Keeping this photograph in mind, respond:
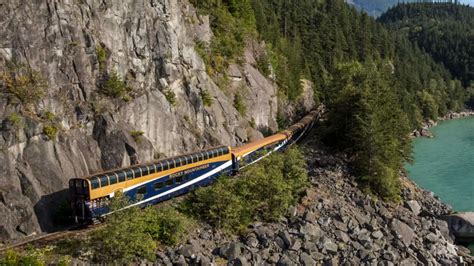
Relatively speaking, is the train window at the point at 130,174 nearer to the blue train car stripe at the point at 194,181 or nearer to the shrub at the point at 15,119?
the blue train car stripe at the point at 194,181

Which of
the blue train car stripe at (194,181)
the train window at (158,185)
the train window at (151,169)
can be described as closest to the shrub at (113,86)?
the train window at (151,169)

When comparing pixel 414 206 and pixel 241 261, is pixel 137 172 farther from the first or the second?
pixel 414 206

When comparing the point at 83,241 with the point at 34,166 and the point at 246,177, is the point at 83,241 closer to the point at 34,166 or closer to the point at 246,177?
the point at 34,166

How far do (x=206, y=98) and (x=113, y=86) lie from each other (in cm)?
1332

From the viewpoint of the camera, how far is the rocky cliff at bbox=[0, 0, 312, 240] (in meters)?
27.1

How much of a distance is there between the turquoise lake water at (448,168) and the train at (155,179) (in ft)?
73.2

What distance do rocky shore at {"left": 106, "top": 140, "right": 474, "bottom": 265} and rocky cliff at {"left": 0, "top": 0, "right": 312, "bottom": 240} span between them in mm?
9020

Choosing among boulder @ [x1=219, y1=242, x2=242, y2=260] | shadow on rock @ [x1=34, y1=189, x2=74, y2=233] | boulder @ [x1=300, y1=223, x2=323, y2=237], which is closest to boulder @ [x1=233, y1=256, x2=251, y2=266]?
boulder @ [x1=219, y1=242, x2=242, y2=260]

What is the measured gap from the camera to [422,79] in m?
137

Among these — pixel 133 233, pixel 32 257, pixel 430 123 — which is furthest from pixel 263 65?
pixel 430 123

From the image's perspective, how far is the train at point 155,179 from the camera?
1036 inches

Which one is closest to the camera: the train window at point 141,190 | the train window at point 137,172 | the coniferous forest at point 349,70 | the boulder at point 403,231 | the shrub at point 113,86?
the train window at point 137,172

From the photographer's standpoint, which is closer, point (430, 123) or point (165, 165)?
point (165, 165)

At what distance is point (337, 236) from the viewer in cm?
3206
